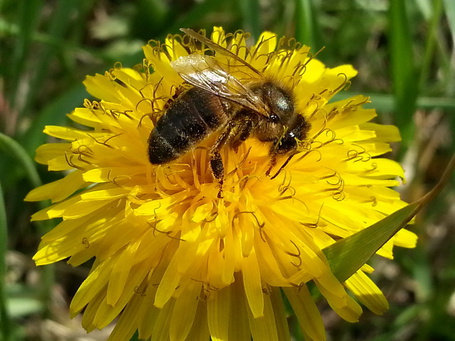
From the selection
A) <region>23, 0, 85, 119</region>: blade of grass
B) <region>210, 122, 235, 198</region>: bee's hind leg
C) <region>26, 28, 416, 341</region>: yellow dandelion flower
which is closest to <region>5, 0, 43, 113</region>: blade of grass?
<region>23, 0, 85, 119</region>: blade of grass

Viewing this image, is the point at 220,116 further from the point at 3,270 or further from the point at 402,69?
the point at 402,69

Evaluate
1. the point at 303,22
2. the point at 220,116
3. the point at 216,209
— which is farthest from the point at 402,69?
the point at 216,209

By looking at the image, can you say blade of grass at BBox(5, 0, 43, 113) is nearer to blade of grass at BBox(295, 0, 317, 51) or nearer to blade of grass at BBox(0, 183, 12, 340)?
blade of grass at BBox(0, 183, 12, 340)

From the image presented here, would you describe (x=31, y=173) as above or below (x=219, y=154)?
below

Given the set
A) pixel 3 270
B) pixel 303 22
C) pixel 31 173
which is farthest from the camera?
pixel 303 22

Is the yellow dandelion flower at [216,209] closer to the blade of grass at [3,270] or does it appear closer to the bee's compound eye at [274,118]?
the bee's compound eye at [274,118]

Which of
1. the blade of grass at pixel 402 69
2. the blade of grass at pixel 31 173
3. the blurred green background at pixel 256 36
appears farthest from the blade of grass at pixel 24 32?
the blade of grass at pixel 402 69

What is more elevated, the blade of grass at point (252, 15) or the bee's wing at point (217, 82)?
the bee's wing at point (217, 82)
